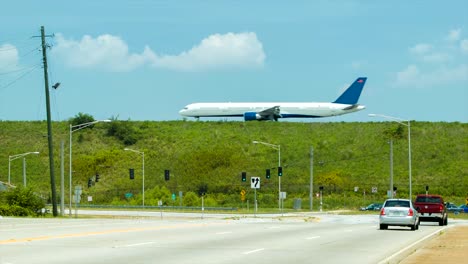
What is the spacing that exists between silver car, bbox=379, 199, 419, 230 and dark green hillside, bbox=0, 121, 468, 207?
54.4 m

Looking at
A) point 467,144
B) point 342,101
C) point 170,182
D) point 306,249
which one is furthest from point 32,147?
point 306,249

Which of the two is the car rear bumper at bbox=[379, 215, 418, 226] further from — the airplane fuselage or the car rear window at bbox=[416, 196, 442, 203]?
the airplane fuselage

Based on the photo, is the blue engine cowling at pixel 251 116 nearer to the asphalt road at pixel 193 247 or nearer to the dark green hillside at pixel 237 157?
the dark green hillside at pixel 237 157

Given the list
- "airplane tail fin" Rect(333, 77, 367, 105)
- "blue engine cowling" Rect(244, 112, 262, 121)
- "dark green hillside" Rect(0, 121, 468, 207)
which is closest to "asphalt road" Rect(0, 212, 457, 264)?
"dark green hillside" Rect(0, 121, 468, 207)

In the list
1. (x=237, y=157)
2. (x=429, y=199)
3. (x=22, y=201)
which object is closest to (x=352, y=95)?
(x=237, y=157)

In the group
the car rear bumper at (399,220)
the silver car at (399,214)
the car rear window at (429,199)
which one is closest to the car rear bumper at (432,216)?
the car rear window at (429,199)

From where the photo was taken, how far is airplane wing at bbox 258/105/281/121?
113 meters

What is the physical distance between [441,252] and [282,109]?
90.1 meters

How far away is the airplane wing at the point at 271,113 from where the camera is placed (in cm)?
11339

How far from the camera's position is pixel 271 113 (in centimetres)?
11462

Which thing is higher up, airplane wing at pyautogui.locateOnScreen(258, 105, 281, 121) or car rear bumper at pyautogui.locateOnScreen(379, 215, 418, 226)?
airplane wing at pyautogui.locateOnScreen(258, 105, 281, 121)

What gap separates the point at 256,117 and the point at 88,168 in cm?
2199

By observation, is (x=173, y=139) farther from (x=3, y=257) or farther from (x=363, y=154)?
(x=3, y=257)

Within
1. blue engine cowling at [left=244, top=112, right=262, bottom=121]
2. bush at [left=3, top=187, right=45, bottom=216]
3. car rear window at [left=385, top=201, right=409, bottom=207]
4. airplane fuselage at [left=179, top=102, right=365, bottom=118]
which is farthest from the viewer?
blue engine cowling at [left=244, top=112, right=262, bottom=121]
